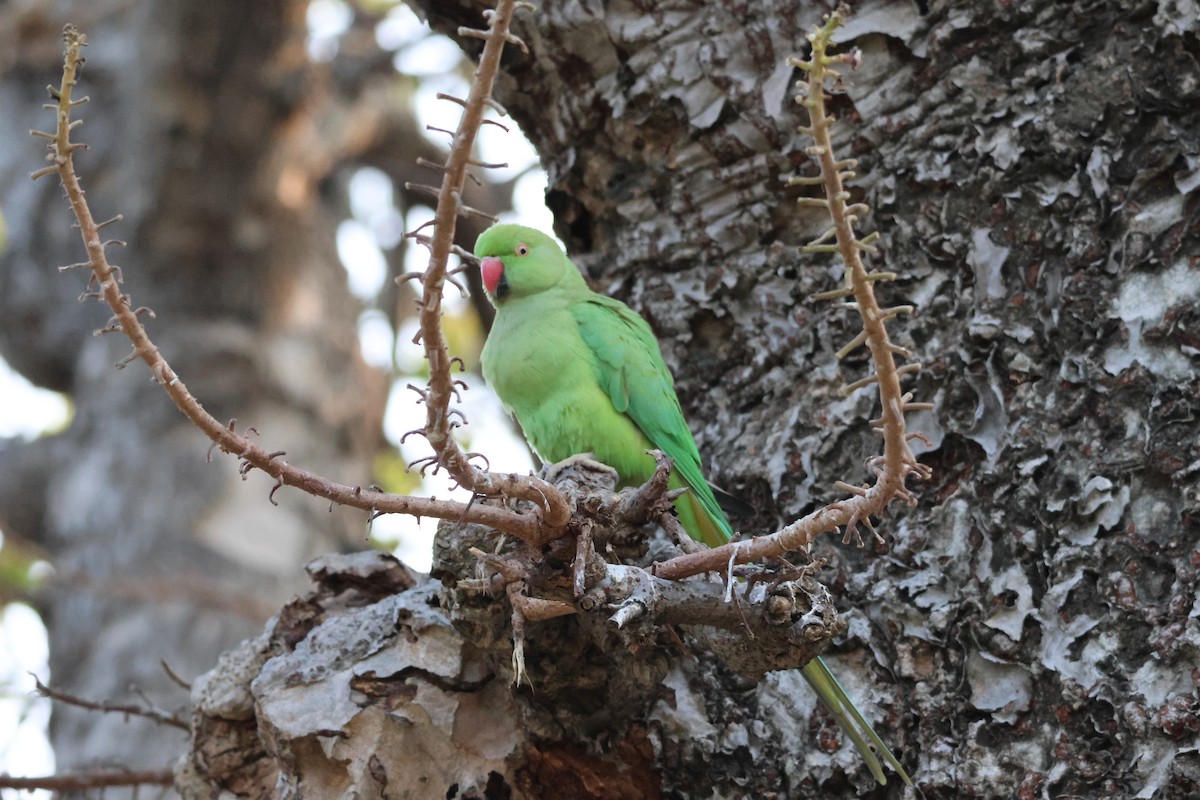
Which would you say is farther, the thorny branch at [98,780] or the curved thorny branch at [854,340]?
the thorny branch at [98,780]

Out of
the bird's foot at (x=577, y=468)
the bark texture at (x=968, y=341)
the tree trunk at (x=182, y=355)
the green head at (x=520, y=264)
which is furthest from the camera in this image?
the tree trunk at (x=182, y=355)

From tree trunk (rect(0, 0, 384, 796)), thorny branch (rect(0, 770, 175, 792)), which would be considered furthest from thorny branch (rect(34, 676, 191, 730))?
tree trunk (rect(0, 0, 384, 796))

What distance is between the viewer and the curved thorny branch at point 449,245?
134 cm

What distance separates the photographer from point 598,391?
10.0ft

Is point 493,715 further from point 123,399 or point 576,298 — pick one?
point 123,399

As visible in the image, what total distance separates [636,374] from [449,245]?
1.60 m

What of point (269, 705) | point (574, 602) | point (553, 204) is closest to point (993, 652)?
point (574, 602)

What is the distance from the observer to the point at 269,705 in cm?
226

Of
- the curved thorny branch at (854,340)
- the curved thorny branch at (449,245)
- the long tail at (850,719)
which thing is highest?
the curved thorny branch at (449,245)

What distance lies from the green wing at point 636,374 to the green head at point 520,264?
31 cm

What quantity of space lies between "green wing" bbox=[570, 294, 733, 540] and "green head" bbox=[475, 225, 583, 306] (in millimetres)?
312

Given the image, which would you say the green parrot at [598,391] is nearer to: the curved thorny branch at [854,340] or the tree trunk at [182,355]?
the curved thorny branch at [854,340]

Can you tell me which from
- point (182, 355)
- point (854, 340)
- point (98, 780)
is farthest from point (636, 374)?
point (182, 355)

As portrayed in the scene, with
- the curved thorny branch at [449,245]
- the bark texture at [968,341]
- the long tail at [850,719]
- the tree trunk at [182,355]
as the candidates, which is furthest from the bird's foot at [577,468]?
the tree trunk at [182,355]
